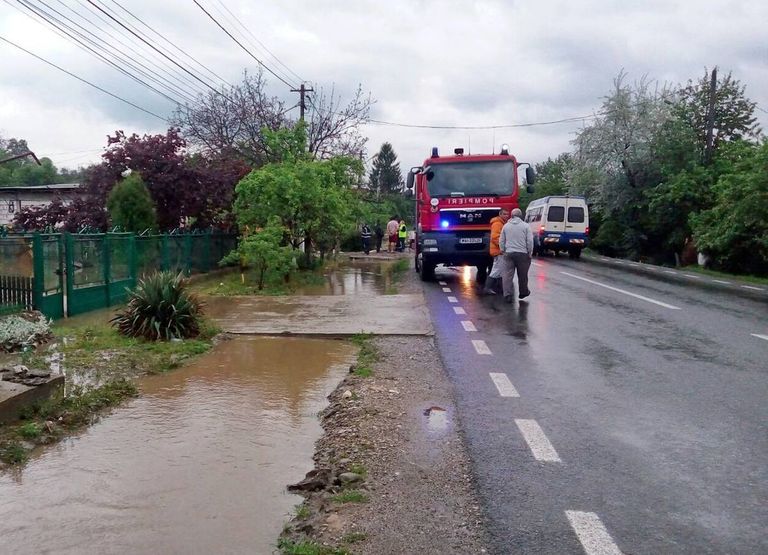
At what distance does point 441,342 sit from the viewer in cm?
934

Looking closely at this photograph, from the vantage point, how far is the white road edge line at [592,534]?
11.6ft

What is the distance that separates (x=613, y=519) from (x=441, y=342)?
5476 mm

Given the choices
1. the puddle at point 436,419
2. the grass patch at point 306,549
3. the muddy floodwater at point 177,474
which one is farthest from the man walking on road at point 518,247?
the grass patch at point 306,549

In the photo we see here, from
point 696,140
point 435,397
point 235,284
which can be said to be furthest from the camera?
point 696,140

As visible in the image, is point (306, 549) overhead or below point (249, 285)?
below

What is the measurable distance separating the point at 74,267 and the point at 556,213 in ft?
74.9

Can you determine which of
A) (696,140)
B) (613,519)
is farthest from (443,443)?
(696,140)

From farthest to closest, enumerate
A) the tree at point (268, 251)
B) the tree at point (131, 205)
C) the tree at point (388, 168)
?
the tree at point (388, 168)
the tree at point (131, 205)
the tree at point (268, 251)

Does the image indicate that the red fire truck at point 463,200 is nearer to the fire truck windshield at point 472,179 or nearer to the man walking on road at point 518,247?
the fire truck windshield at point 472,179

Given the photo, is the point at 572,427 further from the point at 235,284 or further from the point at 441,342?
the point at 235,284

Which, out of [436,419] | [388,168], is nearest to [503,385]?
[436,419]

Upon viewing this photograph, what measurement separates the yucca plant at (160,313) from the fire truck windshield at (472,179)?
832cm

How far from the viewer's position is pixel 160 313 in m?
9.91

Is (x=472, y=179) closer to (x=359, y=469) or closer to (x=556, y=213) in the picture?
(x=359, y=469)
